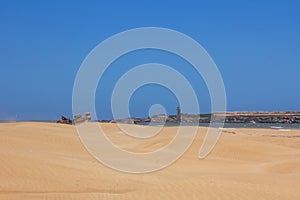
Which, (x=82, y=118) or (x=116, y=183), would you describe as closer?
(x=116, y=183)

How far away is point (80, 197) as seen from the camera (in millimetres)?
8617

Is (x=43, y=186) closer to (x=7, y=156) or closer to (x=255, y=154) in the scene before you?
(x=7, y=156)

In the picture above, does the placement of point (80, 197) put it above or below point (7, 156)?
below

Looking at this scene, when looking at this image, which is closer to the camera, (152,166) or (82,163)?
(82,163)

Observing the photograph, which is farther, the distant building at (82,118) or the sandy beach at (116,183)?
the distant building at (82,118)

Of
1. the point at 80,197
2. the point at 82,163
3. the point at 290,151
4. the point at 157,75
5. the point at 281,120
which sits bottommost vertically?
the point at 80,197

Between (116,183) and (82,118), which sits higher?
(82,118)

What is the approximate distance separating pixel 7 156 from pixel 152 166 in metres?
4.71

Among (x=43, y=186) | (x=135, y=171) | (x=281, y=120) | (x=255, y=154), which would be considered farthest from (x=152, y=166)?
(x=281, y=120)

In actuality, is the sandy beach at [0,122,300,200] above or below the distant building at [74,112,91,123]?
below

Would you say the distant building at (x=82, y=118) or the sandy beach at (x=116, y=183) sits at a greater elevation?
A: the distant building at (x=82, y=118)

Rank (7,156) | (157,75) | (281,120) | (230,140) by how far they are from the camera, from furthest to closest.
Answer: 1. (281,120)
2. (230,140)
3. (157,75)
4. (7,156)

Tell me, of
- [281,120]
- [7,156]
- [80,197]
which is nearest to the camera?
[80,197]

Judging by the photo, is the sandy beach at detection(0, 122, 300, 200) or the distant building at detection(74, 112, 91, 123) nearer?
the sandy beach at detection(0, 122, 300, 200)
